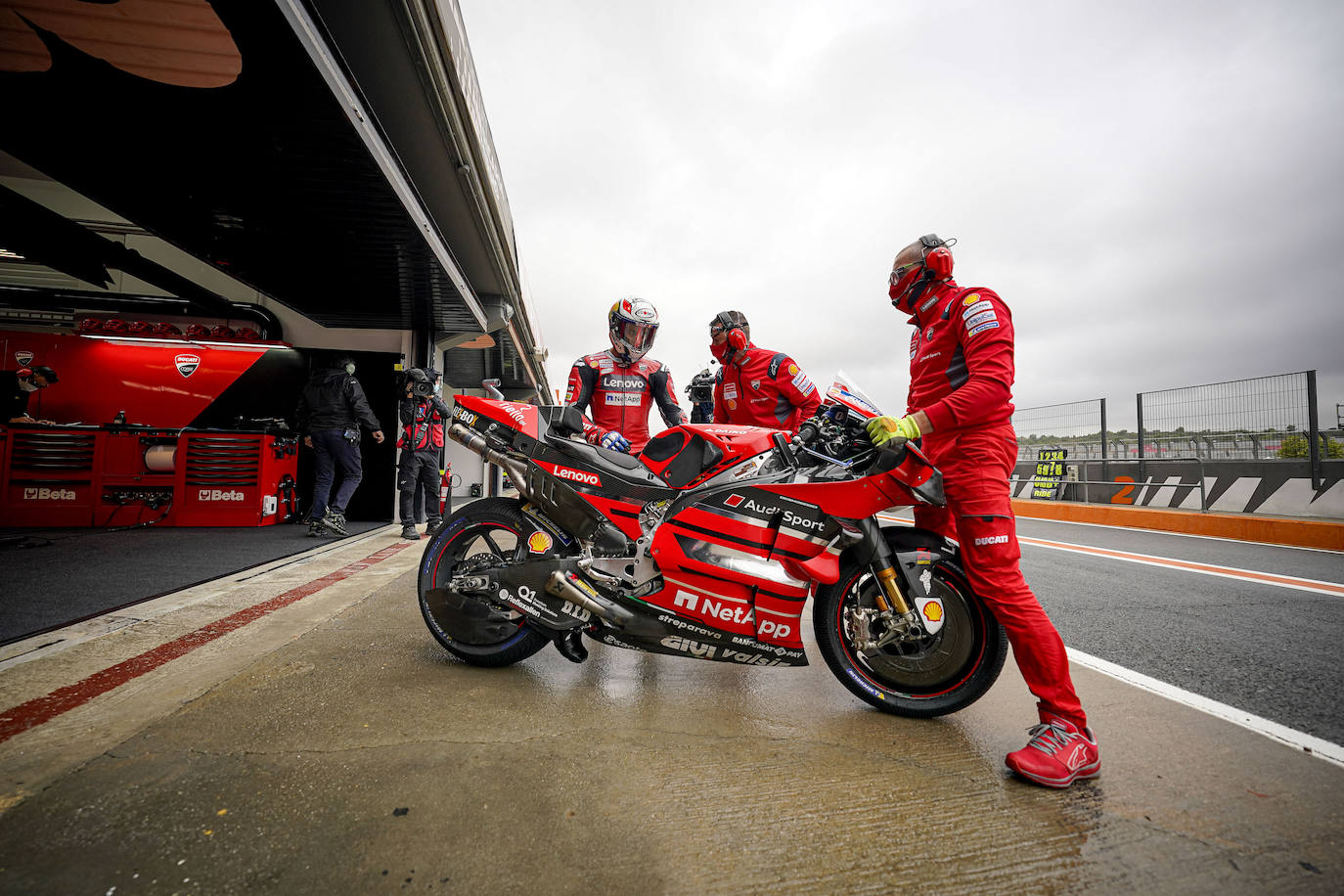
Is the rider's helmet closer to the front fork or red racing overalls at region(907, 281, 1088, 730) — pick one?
red racing overalls at region(907, 281, 1088, 730)

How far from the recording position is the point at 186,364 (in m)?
7.95

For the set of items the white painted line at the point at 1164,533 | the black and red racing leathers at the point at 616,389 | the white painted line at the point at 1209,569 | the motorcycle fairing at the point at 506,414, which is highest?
the black and red racing leathers at the point at 616,389

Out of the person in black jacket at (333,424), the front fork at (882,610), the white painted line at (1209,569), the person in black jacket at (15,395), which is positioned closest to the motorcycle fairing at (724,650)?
the front fork at (882,610)

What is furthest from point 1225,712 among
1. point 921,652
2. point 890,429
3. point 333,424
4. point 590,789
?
point 333,424

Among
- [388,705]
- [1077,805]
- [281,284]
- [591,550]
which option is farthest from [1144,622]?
[281,284]

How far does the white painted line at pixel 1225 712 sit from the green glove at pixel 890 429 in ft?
4.90

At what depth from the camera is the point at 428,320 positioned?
7.42m

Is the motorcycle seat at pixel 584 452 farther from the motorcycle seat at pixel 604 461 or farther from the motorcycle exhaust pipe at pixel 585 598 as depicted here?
the motorcycle exhaust pipe at pixel 585 598

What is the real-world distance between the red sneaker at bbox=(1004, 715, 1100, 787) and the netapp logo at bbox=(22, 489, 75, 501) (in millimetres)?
9544

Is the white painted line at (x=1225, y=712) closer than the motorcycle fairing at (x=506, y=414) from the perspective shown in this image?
Yes

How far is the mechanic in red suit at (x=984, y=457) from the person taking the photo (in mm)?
1544

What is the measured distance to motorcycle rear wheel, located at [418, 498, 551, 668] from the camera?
2.22m

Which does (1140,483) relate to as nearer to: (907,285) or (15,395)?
(907,285)

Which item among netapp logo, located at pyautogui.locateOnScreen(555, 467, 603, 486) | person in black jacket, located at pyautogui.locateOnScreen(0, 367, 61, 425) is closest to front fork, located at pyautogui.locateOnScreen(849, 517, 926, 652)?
netapp logo, located at pyautogui.locateOnScreen(555, 467, 603, 486)
